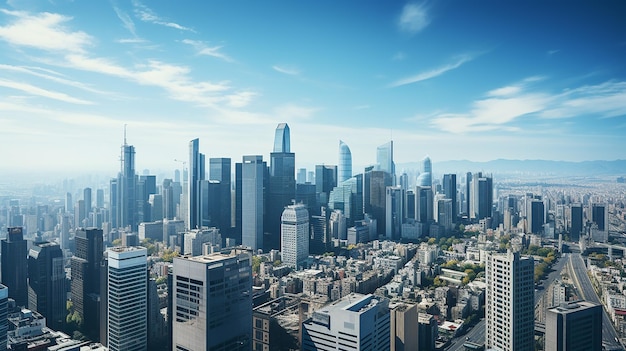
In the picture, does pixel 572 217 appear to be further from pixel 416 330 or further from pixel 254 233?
pixel 254 233

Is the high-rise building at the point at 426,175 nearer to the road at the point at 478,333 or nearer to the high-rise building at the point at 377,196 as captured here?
the high-rise building at the point at 377,196

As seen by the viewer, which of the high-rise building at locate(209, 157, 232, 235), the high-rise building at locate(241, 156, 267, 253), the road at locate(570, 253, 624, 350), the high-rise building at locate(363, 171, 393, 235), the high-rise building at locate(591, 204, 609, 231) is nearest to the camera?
the road at locate(570, 253, 624, 350)

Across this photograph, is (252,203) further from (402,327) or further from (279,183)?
(402,327)

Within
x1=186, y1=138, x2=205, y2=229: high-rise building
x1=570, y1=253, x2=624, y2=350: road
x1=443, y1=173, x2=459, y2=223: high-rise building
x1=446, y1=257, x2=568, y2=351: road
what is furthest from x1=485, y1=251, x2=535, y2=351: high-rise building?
x1=443, y1=173, x2=459, y2=223: high-rise building

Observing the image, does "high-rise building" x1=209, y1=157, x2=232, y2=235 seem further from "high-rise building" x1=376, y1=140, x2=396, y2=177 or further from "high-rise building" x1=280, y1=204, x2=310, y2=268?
"high-rise building" x1=376, y1=140, x2=396, y2=177

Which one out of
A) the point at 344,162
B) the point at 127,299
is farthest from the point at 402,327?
the point at 344,162

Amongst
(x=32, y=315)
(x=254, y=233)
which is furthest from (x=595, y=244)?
(x=32, y=315)
